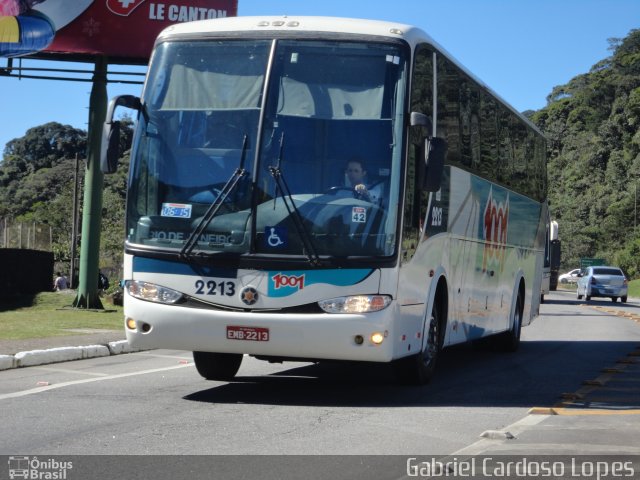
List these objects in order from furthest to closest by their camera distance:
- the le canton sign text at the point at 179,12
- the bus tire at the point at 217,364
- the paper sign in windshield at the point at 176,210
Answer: the le canton sign text at the point at 179,12 < the bus tire at the point at 217,364 < the paper sign in windshield at the point at 176,210

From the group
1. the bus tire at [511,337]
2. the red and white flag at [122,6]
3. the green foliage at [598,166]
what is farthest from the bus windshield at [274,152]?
the green foliage at [598,166]

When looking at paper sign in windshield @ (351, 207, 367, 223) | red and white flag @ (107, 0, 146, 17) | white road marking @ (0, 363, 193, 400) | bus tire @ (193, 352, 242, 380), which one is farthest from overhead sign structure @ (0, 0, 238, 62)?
paper sign in windshield @ (351, 207, 367, 223)

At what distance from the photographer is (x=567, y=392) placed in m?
11.5

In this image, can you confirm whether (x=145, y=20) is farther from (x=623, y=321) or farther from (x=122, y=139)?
(x=122, y=139)

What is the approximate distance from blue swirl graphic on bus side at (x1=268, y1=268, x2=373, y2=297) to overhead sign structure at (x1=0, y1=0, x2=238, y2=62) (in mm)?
18439

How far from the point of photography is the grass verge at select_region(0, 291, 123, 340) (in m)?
18.2

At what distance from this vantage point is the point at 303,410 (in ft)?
31.6

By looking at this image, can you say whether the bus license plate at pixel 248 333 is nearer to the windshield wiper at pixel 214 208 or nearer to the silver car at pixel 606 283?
the windshield wiper at pixel 214 208

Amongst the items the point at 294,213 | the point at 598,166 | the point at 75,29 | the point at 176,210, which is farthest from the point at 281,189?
the point at 598,166

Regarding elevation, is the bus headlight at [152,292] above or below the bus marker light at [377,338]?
above

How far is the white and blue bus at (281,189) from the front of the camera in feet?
32.0

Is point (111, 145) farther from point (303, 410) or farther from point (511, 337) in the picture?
point (511, 337)

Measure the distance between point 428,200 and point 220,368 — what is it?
2.96 metres

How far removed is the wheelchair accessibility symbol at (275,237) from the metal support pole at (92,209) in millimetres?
17108
